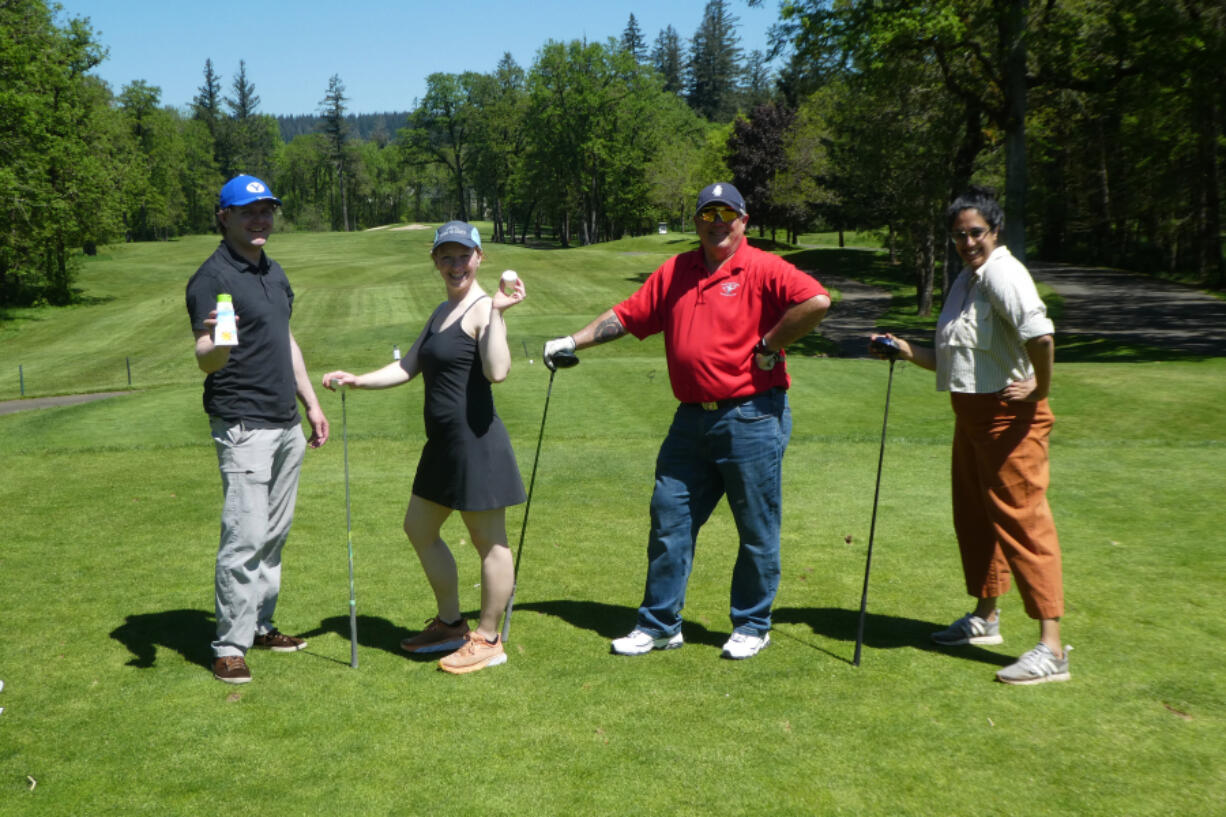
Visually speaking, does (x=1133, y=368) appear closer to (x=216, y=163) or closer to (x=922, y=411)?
(x=922, y=411)

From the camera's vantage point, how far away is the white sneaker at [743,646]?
4.80 m

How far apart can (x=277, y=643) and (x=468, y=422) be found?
63.0 inches

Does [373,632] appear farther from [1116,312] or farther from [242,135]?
[242,135]

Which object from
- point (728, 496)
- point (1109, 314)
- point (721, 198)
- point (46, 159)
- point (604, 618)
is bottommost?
point (604, 618)

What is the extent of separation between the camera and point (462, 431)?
4.70 meters

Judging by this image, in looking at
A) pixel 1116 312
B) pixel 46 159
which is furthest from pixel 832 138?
pixel 46 159

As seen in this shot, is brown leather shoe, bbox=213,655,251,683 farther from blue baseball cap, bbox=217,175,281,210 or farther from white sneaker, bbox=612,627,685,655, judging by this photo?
blue baseball cap, bbox=217,175,281,210

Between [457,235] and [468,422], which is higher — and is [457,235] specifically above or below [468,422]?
above

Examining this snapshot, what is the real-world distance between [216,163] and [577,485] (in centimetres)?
11702

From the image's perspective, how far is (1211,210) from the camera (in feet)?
114

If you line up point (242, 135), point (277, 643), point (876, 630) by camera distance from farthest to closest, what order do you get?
point (242, 135), point (876, 630), point (277, 643)

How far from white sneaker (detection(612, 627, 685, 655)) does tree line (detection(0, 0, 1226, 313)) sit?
21.7 meters

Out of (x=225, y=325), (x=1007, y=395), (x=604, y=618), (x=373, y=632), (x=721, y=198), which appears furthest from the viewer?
(x=604, y=618)

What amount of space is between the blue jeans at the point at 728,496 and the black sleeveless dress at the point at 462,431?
795 mm
